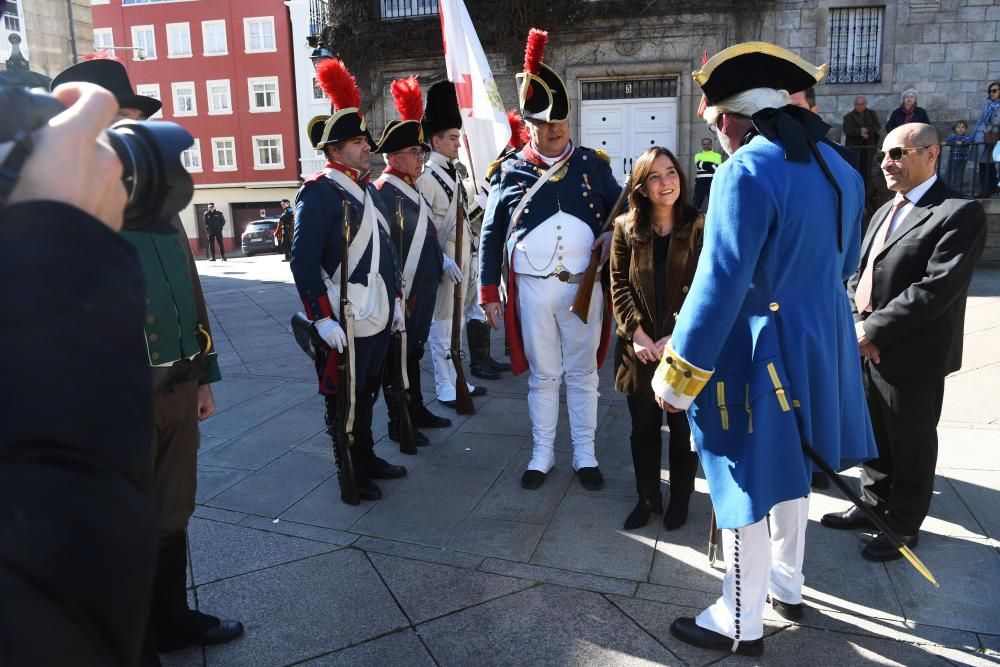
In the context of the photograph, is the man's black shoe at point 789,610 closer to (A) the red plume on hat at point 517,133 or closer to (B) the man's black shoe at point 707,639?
(B) the man's black shoe at point 707,639

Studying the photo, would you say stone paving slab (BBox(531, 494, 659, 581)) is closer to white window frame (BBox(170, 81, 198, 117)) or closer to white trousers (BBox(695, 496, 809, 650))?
white trousers (BBox(695, 496, 809, 650))

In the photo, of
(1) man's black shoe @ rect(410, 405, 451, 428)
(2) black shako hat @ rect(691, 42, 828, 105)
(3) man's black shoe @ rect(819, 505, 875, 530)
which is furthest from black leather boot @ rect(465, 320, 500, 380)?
(2) black shako hat @ rect(691, 42, 828, 105)

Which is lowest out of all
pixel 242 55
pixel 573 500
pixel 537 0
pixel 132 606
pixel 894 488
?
pixel 573 500

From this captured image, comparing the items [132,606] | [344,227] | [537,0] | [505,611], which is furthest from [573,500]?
[537,0]

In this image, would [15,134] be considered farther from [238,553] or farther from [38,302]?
[238,553]

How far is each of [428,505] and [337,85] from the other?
8.09ft

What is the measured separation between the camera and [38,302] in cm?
82

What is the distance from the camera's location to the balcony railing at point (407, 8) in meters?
16.1

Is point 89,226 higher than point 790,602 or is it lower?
higher

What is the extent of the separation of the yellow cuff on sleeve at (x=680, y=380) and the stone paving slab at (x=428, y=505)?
1.62 m

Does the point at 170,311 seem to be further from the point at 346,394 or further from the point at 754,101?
the point at 754,101

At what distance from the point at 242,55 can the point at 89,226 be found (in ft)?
142

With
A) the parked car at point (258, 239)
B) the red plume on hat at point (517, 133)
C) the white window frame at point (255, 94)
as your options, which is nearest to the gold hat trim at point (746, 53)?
the red plume on hat at point (517, 133)

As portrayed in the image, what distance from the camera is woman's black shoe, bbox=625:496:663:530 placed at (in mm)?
3725
